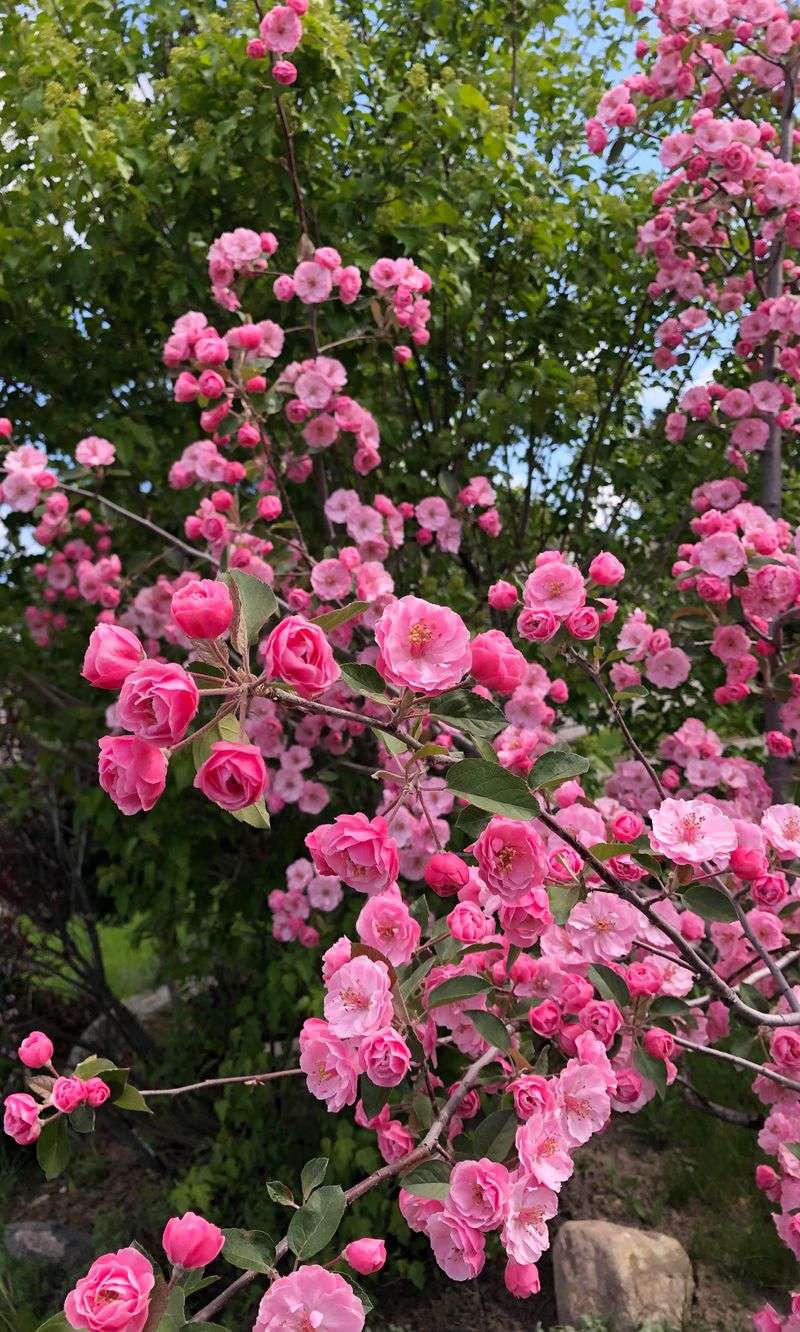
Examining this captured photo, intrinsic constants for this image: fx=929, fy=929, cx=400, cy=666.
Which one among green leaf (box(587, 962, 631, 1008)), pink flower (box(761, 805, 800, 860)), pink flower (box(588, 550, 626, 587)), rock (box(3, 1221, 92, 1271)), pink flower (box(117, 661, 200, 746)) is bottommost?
rock (box(3, 1221, 92, 1271))

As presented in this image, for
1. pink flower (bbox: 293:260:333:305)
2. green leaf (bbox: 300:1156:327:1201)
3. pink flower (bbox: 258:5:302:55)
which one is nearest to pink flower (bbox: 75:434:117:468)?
pink flower (bbox: 293:260:333:305)

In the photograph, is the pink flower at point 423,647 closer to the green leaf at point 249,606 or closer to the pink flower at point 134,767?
the green leaf at point 249,606

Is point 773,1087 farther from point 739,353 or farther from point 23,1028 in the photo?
point 23,1028

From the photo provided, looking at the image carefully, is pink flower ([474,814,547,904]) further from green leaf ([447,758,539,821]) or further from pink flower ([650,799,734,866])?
pink flower ([650,799,734,866])

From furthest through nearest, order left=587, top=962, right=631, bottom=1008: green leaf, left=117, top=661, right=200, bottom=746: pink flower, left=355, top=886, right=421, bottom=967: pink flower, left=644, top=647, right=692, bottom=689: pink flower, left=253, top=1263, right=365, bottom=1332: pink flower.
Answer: left=644, top=647, right=692, bottom=689: pink flower
left=587, top=962, right=631, bottom=1008: green leaf
left=355, top=886, right=421, bottom=967: pink flower
left=253, top=1263, right=365, bottom=1332: pink flower
left=117, top=661, right=200, bottom=746: pink flower

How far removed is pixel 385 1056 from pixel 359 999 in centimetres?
8

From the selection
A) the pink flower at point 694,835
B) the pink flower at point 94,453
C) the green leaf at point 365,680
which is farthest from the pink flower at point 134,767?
the pink flower at point 94,453

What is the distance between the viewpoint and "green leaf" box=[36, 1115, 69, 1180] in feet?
4.00

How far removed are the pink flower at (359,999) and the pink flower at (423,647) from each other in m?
0.40

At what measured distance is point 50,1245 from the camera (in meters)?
2.82

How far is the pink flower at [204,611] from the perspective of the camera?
2.91 ft

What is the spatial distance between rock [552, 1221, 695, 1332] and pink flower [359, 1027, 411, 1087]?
4.97ft

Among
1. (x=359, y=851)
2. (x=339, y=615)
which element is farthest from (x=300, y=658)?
(x=359, y=851)

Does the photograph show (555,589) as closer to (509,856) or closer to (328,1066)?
(509,856)
